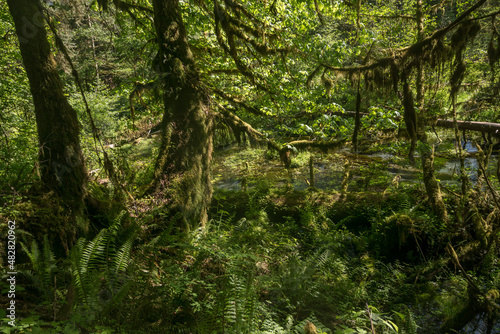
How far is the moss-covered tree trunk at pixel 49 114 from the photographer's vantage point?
11.0 feet

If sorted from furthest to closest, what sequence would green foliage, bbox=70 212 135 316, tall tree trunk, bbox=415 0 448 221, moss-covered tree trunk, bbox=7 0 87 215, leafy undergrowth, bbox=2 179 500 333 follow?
tall tree trunk, bbox=415 0 448 221 → moss-covered tree trunk, bbox=7 0 87 215 → leafy undergrowth, bbox=2 179 500 333 → green foliage, bbox=70 212 135 316

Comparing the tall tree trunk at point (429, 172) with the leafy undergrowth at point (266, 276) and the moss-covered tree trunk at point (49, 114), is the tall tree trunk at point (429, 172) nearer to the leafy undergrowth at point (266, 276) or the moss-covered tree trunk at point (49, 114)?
the leafy undergrowth at point (266, 276)

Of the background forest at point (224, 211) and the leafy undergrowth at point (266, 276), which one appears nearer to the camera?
the leafy undergrowth at point (266, 276)

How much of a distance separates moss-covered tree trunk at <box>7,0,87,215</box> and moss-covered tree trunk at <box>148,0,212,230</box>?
4.64 feet

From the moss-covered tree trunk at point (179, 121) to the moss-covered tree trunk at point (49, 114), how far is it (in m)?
1.41

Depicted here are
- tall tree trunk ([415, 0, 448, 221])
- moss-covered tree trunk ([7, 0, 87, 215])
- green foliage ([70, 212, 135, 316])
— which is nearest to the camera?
green foliage ([70, 212, 135, 316])

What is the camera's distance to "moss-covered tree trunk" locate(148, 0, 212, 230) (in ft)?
16.0

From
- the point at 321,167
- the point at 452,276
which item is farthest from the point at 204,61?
the point at 321,167

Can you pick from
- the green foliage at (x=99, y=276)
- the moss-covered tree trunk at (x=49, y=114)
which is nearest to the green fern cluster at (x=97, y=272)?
the green foliage at (x=99, y=276)

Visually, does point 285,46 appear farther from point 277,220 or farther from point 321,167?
point 321,167

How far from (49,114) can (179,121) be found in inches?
83.0

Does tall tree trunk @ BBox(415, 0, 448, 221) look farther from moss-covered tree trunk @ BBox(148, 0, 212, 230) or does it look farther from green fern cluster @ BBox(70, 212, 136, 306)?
green fern cluster @ BBox(70, 212, 136, 306)

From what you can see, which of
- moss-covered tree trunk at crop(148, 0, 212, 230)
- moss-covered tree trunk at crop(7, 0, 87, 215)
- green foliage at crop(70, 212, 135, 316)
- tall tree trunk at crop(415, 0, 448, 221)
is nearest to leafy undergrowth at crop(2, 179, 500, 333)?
green foliage at crop(70, 212, 135, 316)

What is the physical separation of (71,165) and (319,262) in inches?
184
